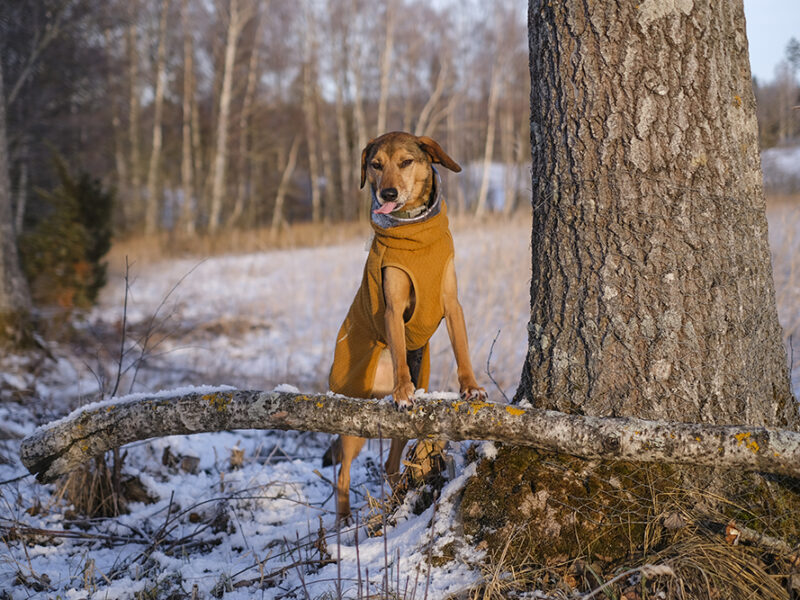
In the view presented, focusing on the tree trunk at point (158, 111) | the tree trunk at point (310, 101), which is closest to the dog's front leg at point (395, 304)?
the tree trunk at point (158, 111)

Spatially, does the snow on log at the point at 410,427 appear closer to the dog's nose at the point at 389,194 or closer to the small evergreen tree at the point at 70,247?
the dog's nose at the point at 389,194

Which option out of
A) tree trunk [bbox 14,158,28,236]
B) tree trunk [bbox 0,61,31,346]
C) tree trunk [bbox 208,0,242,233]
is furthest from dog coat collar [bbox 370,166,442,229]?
tree trunk [bbox 208,0,242,233]

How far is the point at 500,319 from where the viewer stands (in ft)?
20.6

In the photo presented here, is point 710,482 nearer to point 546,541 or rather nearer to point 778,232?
point 546,541

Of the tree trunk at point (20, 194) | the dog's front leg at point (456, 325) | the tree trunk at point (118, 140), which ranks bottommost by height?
the dog's front leg at point (456, 325)

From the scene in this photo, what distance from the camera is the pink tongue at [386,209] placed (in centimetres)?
270

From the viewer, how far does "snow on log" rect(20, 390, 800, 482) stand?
5.79 feet

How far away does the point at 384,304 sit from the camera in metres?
2.66

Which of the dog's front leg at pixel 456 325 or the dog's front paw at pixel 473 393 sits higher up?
the dog's front leg at pixel 456 325

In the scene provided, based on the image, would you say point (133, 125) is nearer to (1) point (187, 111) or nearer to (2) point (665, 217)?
(1) point (187, 111)

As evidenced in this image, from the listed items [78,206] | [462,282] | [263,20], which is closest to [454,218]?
[462,282]

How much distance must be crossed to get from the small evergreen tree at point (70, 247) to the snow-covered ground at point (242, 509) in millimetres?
1241

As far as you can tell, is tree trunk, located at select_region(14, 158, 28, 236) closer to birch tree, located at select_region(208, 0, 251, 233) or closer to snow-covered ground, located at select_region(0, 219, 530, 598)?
birch tree, located at select_region(208, 0, 251, 233)

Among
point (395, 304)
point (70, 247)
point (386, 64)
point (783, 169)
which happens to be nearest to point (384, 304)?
point (395, 304)
